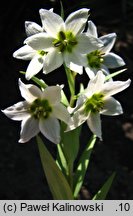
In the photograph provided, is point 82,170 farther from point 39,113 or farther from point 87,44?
point 87,44

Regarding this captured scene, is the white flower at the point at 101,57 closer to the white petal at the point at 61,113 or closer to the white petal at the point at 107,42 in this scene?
the white petal at the point at 107,42

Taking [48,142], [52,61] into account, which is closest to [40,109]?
[52,61]

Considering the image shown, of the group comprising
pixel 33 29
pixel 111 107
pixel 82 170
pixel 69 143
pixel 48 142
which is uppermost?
pixel 33 29

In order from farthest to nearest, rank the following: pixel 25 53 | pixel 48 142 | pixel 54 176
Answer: pixel 48 142
pixel 54 176
pixel 25 53

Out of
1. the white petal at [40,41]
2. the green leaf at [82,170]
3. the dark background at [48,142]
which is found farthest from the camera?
the dark background at [48,142]

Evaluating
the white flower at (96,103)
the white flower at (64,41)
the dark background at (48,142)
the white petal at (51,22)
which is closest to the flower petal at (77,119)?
the white flower at (96,103)
